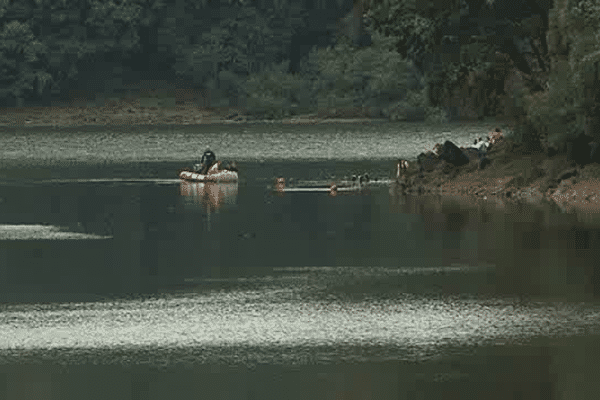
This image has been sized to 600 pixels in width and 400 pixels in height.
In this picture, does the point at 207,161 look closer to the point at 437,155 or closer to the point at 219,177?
the point at 219,177

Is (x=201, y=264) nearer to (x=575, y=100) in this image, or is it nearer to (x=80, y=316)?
(x=80, y=316)

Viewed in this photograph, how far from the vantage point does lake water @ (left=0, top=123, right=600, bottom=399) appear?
43.5ft

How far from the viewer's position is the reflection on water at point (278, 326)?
14617mm

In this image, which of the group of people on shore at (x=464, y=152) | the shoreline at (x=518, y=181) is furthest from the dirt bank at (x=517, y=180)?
the group of people on shore at (x=464, y=152)

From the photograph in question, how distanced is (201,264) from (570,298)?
265 inches

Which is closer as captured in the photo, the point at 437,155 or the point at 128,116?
the point at 437,155

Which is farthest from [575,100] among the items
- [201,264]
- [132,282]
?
[132,282]

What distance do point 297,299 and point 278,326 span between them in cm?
230

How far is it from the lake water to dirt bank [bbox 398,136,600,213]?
1.49 meters

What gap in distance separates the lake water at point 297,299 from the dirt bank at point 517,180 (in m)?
1.49

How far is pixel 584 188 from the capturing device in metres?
34.5

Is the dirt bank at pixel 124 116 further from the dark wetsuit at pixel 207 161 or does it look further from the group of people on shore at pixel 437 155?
the group of people on shore at pixel 437 155

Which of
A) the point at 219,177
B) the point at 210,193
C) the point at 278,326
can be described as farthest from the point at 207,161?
the point at 278,326

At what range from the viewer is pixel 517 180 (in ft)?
122
